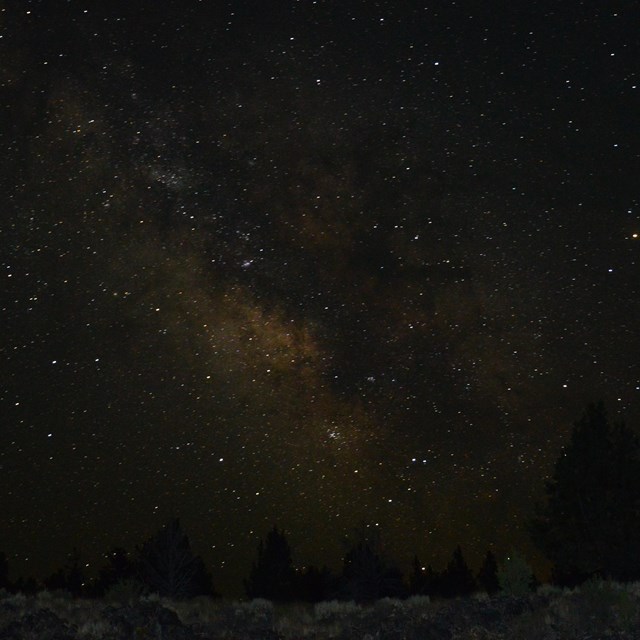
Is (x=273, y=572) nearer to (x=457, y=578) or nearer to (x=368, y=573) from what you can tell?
(x=368, y=573)

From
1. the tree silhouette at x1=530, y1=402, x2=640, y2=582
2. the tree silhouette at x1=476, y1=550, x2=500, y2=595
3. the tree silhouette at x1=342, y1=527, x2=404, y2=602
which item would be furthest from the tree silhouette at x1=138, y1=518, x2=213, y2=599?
the tree silhouette at x1=476, y1=550, x2=500, y2=595

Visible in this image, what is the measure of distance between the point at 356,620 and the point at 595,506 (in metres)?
11.8

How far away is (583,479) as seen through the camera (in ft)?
81.2

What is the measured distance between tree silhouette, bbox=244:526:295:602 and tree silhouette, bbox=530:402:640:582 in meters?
15.9

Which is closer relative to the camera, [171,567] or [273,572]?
[171,567]

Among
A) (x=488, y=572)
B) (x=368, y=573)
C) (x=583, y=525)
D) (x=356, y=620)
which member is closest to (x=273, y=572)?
(x=368, y=573)

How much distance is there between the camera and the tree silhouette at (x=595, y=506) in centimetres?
2372

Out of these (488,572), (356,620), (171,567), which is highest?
(171,567)

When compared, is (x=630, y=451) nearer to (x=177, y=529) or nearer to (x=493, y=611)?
(x=493, y=611)

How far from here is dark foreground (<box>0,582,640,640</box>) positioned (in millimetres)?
12789

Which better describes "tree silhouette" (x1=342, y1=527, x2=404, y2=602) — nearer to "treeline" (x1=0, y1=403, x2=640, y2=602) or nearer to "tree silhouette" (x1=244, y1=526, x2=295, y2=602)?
"treeline" (x1=0, y1=403, x2=640, y2=602)

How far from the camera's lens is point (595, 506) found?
952 inches

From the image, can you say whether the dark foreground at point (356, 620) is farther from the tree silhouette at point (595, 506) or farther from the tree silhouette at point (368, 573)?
the tree silhouette at point (368, 573)

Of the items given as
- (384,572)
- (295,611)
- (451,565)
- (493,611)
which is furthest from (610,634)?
(451,565)
